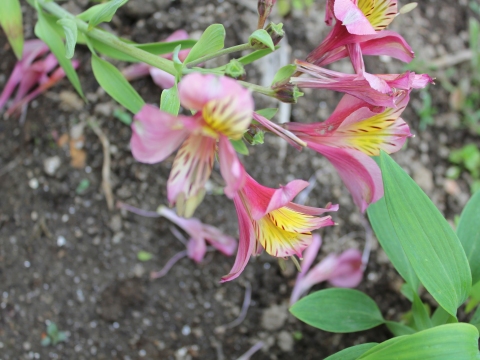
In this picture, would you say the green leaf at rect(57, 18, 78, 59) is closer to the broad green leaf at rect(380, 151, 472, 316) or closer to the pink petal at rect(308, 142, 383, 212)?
the pink petal at rect(308, 142, 383, 212)

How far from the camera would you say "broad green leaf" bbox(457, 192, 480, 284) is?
103 centimetres

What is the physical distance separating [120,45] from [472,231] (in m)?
0.82

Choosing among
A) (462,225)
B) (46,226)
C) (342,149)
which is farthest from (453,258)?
(46,226)

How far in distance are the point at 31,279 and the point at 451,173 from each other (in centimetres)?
136

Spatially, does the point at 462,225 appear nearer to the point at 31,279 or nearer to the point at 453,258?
the point at 453,258

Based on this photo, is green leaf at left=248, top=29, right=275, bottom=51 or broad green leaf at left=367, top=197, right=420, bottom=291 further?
broad green leaf at left=367, top=197, right=420, bottom=291

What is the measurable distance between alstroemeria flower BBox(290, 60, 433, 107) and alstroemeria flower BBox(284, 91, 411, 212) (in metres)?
0.02

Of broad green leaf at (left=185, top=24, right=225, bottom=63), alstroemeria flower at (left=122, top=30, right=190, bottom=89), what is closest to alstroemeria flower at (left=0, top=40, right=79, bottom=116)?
alstroemeria flower at (left=122, top=30, right=190, bottom=89)

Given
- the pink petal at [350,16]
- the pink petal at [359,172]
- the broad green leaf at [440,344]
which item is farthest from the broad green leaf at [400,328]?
the pink petal at [350,16]

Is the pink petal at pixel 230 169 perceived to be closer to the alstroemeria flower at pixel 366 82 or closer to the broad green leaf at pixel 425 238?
the alstroemeria flower at pixel 366 82

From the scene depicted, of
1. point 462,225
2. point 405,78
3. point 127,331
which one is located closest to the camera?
point 405,78

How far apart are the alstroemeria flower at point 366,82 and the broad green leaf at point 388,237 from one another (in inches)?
14.3

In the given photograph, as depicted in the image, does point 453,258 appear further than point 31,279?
No

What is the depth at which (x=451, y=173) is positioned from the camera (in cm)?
163
